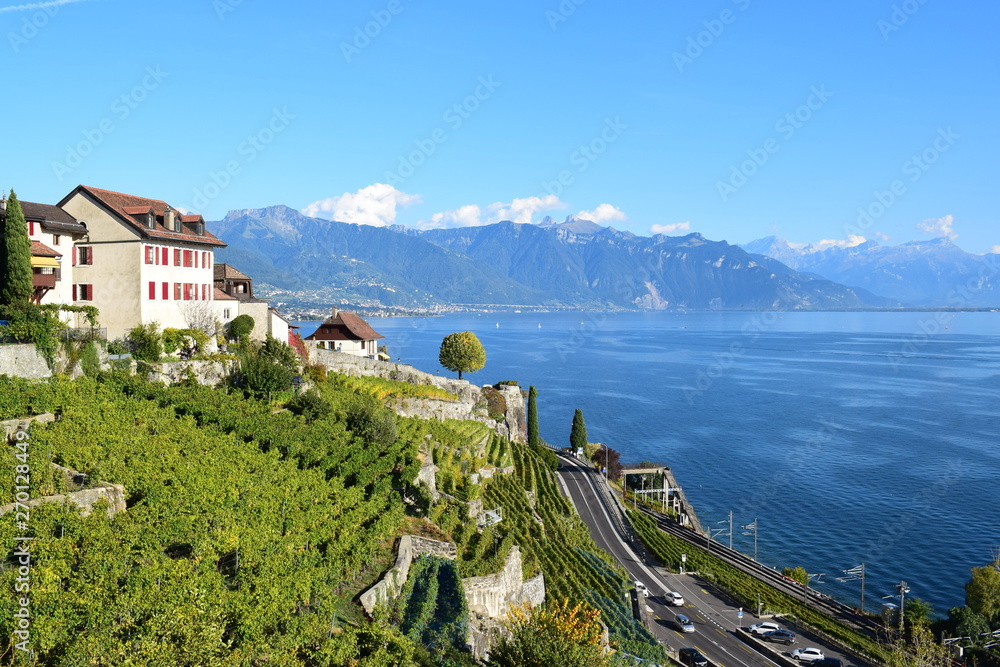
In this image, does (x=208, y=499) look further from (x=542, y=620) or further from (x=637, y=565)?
(x=637, y=565)

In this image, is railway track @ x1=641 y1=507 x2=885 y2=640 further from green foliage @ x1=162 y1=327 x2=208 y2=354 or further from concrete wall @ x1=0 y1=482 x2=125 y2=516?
concrete wall @ x1=0 y1=482 x2=125 y2=516

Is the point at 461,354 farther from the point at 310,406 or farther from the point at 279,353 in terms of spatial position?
the point at 310,406

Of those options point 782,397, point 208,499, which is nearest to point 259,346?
point 208,499

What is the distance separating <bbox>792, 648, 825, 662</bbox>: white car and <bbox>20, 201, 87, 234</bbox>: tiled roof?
48850 mm

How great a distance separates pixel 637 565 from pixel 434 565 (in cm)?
3368

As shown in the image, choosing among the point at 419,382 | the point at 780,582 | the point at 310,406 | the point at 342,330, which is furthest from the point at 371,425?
the point at 780,582

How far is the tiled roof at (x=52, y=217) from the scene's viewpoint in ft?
120

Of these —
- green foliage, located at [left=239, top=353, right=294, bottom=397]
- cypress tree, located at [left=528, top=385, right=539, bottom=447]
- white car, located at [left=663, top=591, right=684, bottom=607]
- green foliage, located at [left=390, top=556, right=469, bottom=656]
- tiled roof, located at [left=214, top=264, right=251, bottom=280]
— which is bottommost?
white car, located at [left=663, top=591, right=684, bottom=607]

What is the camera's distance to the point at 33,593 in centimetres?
1526

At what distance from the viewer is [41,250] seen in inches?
1409

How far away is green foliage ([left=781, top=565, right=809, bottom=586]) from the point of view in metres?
56.5

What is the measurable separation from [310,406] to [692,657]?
1023 inches

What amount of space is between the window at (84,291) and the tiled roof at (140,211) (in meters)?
4.37

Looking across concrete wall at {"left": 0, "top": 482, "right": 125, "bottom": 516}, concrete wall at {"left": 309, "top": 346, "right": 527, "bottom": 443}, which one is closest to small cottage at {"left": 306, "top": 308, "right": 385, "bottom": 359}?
concrete wall at {"left": 309, "top": 346, "right": 527, "bottom": 443}
